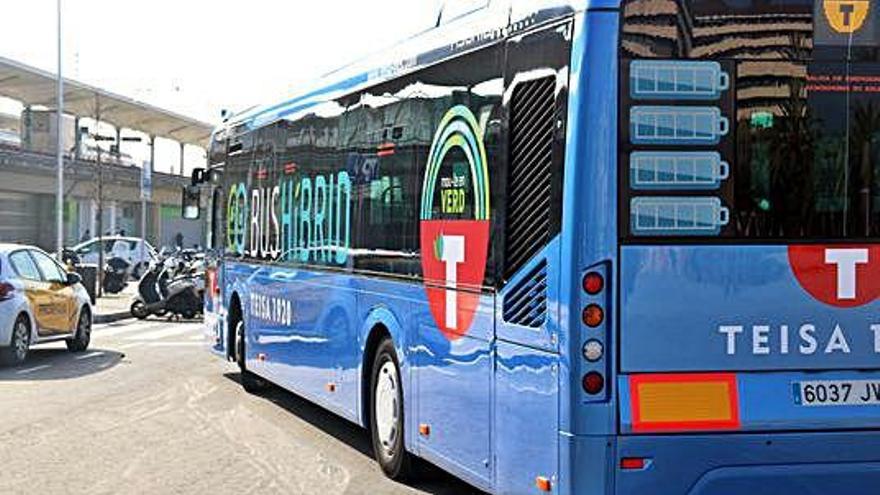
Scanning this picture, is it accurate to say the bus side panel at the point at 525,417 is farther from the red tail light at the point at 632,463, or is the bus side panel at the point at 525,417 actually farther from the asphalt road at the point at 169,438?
the asphalt road at the point at 169,438

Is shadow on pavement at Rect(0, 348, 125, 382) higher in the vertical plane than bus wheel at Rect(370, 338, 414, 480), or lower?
lower

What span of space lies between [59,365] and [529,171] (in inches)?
463

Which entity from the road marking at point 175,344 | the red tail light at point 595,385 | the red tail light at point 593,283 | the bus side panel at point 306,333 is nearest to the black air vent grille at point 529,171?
the red tail light at point 593,283

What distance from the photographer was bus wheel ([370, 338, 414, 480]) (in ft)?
26.0

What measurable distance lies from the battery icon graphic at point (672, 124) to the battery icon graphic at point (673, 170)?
0.06 meters

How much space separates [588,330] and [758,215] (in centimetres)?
97

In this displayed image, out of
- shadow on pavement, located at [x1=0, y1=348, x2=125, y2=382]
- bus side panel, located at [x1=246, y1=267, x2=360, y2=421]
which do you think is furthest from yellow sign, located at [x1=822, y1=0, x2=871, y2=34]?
shadow on pavement, located at [x1=0, y1=348, x2=125, y2=382]

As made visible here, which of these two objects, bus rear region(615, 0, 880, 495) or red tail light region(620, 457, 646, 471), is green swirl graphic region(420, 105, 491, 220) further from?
red tail light region(620, 457, 646, 471)

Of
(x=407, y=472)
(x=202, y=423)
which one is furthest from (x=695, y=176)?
(x=202, y=423)

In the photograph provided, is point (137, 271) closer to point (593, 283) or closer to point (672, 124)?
point (593, 283)

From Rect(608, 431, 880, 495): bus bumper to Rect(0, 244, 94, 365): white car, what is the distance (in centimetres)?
1166

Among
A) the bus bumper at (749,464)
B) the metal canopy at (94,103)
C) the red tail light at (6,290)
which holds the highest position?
the metal canopy at (94,103)

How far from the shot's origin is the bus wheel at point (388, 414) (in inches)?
312

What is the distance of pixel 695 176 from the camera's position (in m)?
5.18
